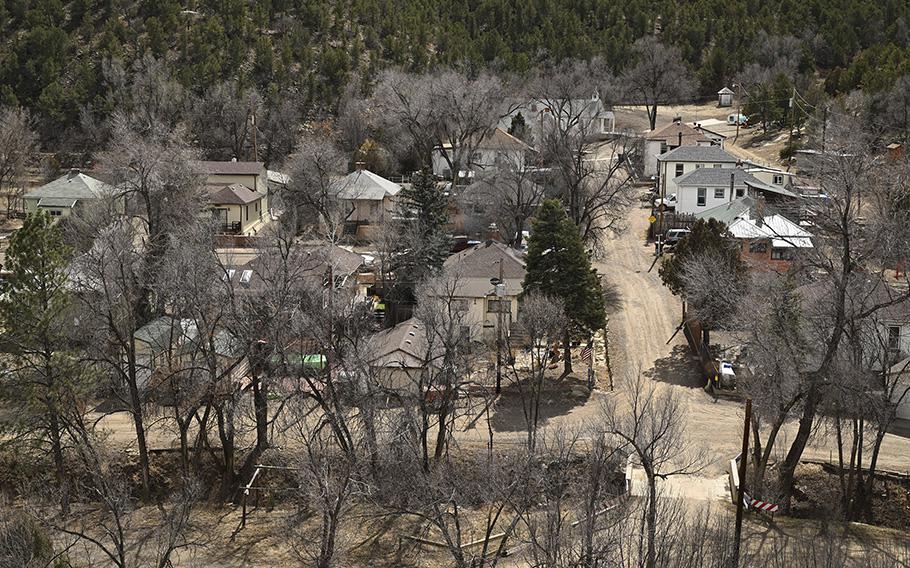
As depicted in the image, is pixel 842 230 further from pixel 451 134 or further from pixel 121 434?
pixel 451 134

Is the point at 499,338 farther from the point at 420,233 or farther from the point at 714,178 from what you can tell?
the point at 714,178

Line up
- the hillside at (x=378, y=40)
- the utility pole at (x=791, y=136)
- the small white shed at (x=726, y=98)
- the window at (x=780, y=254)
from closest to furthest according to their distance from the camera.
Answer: the window at (x=780, y=254) < the utility pole at (x=791, y=136) < the hillside at (x=378, y=40) < the small white shed at (x=726, y=98)

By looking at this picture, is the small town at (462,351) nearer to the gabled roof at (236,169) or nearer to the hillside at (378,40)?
the gabled roof at (236,169)

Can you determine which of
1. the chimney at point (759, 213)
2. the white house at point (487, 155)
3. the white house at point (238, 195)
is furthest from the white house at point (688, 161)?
the white house at point (238, 195)

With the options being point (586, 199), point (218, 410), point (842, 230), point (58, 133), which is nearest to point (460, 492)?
point (218, 410)

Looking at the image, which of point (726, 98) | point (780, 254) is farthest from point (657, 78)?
point (780, 254)

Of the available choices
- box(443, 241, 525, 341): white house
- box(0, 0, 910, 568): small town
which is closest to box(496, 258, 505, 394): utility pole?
box(0, 0, 910, 568): small town
